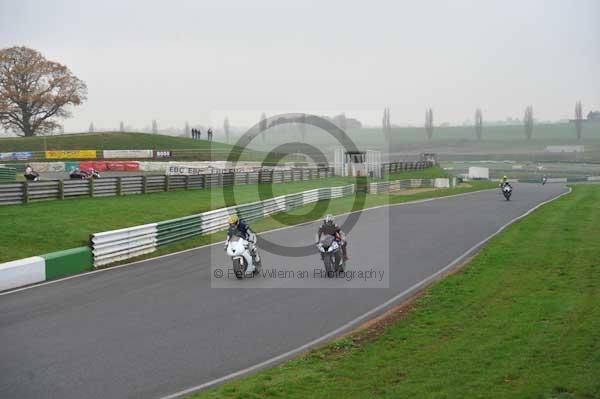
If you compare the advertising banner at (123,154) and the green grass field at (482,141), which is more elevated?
the green grass field at (482,141)

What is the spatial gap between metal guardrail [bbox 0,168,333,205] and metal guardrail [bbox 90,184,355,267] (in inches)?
244

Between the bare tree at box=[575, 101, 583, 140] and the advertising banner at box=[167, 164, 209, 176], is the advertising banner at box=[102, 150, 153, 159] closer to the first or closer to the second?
the advertising banner at box=[167, 164, 209, 176]

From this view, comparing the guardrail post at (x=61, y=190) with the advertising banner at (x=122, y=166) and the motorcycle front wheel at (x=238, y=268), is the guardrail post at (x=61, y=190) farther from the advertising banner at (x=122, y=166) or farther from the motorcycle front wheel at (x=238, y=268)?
the advertising banner at (x=122, y=166)

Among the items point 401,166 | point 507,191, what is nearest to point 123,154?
point 401,166

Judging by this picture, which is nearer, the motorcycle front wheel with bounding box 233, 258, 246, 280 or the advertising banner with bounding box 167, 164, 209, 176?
the motorcycle front wheel with bounding box 233, 258, 246, 280

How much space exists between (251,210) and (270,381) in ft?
75.3

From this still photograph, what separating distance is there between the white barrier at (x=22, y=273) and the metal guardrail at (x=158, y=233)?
7.83 feet

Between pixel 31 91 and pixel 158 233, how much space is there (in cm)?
6933

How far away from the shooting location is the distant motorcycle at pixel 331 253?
691 inches

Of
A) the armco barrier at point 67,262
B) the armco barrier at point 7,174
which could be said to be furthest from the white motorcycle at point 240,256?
the armco barrier at point 7,174

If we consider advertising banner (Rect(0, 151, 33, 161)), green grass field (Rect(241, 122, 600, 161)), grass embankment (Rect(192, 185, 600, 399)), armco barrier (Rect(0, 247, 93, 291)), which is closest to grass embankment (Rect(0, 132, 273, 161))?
advertising banner (Rect(0, 151, 33, 161))

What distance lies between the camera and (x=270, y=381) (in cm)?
905

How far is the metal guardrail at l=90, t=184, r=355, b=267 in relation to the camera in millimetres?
19906

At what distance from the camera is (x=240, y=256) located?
678 inches
